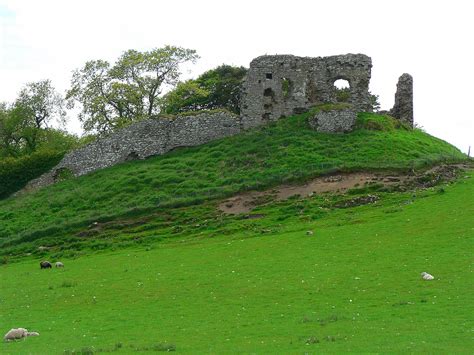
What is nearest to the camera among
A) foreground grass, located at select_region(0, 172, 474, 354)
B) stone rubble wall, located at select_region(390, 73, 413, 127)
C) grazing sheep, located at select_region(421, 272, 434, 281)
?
foreground grass, located at select_region(0, 172, 474, 354)

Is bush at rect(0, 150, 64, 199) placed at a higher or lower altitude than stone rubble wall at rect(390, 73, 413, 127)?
lower

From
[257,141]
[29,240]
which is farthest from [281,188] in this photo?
[29,240]

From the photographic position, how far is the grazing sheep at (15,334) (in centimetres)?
1992

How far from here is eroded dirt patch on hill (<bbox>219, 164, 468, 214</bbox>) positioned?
42875 mm

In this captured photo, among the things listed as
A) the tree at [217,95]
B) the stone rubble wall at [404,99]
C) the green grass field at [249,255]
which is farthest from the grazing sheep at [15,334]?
the tree at [217,95]

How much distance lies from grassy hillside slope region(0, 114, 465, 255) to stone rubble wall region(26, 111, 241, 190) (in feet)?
3.97

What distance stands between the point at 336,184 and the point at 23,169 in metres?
29.3

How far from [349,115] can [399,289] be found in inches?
1264

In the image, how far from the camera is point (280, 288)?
24.7 meters

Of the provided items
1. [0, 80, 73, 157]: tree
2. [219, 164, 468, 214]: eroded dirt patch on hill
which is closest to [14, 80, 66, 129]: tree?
[0, 80, 73, 157]: tree

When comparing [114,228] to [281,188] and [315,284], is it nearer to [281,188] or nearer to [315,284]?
[281,188]

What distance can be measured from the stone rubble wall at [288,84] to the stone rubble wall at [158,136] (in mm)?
2210

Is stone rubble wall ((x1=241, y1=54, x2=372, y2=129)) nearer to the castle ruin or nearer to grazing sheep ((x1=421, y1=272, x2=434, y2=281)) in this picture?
the castle ruin

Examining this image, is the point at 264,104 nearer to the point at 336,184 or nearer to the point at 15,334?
the point at 336,184
